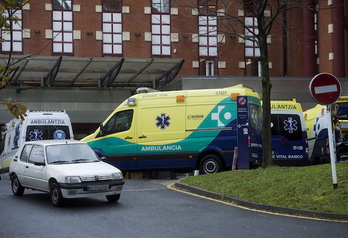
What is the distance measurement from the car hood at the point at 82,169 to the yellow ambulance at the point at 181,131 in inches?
233

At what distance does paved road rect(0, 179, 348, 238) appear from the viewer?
9.48 metres

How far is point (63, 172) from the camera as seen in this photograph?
12375 millimetres

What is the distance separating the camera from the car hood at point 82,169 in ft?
40.6

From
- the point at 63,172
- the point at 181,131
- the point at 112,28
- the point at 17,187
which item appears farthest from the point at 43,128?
the point at 112,28

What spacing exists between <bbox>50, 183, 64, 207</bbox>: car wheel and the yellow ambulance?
6707 mm

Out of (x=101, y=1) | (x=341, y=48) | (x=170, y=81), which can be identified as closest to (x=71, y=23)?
(x=101, y=1)

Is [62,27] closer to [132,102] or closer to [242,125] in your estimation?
[132,102]

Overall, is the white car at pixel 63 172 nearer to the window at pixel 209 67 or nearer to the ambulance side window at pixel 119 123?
the ambulance side window at pixel 119 123

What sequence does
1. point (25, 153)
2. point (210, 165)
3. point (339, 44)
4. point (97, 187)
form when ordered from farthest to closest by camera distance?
point (339, 44), point (210, 165), point (25, 153), point (97, 187)

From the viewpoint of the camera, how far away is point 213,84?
93.9ft

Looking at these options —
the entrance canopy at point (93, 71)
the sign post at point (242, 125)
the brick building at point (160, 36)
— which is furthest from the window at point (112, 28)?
the sign post at point (242, 125)

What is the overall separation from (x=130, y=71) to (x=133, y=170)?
11.1 meters

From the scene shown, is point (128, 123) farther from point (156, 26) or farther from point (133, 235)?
point (156, 26)

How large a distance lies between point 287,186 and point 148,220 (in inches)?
158
